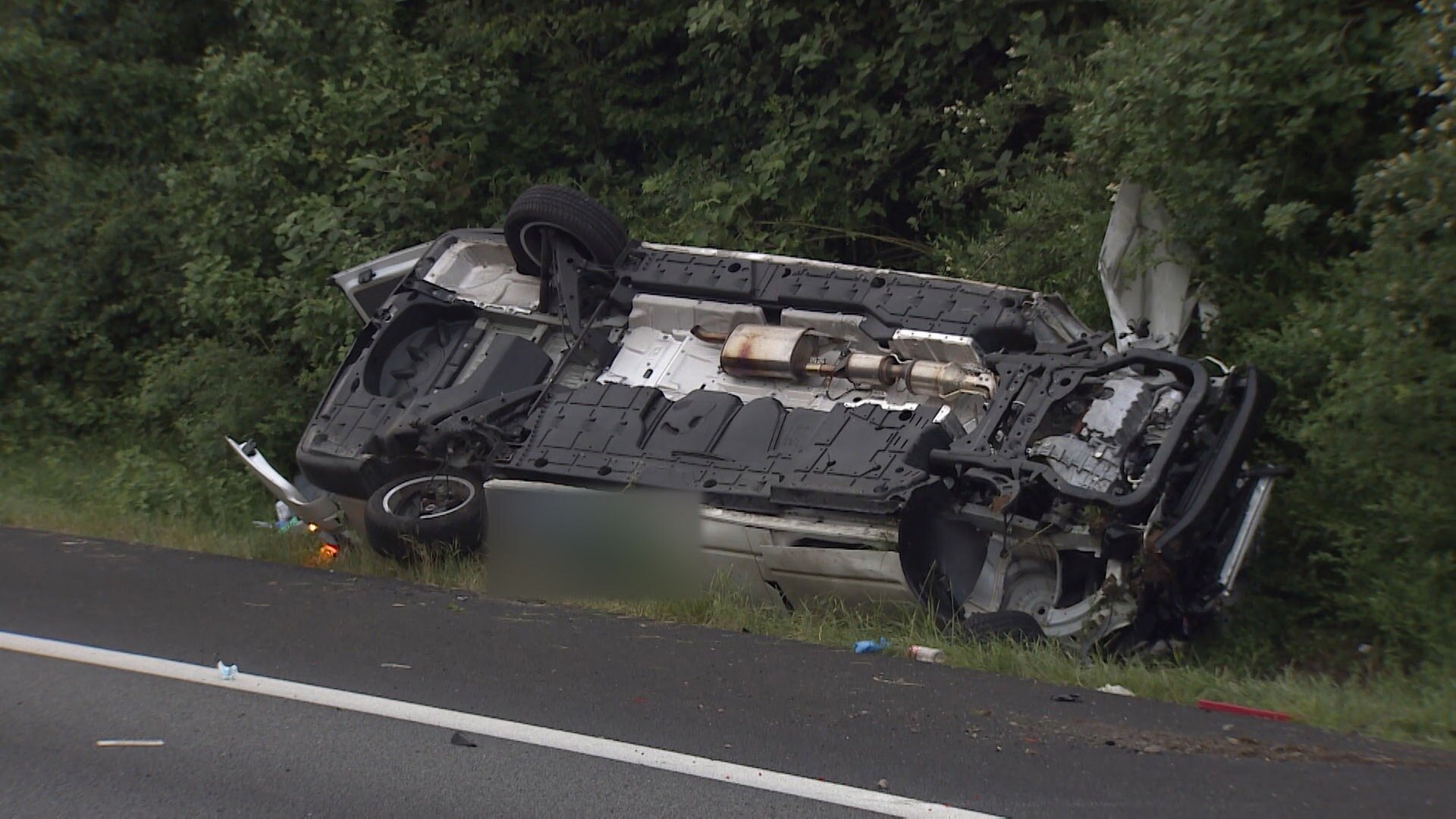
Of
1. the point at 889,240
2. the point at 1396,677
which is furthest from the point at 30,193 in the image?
the point at 1396,677

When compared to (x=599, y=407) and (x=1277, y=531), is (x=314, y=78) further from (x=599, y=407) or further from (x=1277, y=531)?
(x=1277, y=531)

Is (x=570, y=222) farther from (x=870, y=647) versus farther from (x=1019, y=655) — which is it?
(x=1019, y=655)

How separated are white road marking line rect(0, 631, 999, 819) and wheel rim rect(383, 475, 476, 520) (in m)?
2.24

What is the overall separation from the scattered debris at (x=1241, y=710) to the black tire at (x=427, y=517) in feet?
13.5

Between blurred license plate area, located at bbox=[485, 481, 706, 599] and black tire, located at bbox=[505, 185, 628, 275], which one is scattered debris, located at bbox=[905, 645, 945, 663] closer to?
blurred license plate area, located at bbox=[485, 481, 706, 599]

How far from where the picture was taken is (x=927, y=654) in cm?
597

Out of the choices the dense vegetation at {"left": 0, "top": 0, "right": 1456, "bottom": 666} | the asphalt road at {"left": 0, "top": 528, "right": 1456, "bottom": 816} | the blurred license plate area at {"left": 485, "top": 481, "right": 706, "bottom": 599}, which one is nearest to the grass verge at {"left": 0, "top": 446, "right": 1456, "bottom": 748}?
the blurred license plate area at {"left": 485, "top": 481, "right": 706, "bottom": 599}

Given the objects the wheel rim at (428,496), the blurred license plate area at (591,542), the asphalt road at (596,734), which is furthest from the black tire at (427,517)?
the asphalt road at (596,734)

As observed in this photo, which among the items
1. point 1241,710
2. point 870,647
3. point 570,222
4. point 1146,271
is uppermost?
Result: point 570,222

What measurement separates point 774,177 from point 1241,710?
694 centimetres

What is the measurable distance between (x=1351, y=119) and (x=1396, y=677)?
3.14 meters

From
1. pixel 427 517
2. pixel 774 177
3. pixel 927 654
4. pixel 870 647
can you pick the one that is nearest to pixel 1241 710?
pixel 927 654

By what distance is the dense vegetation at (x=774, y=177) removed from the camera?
6789 millimetres

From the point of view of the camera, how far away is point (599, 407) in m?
7.69
